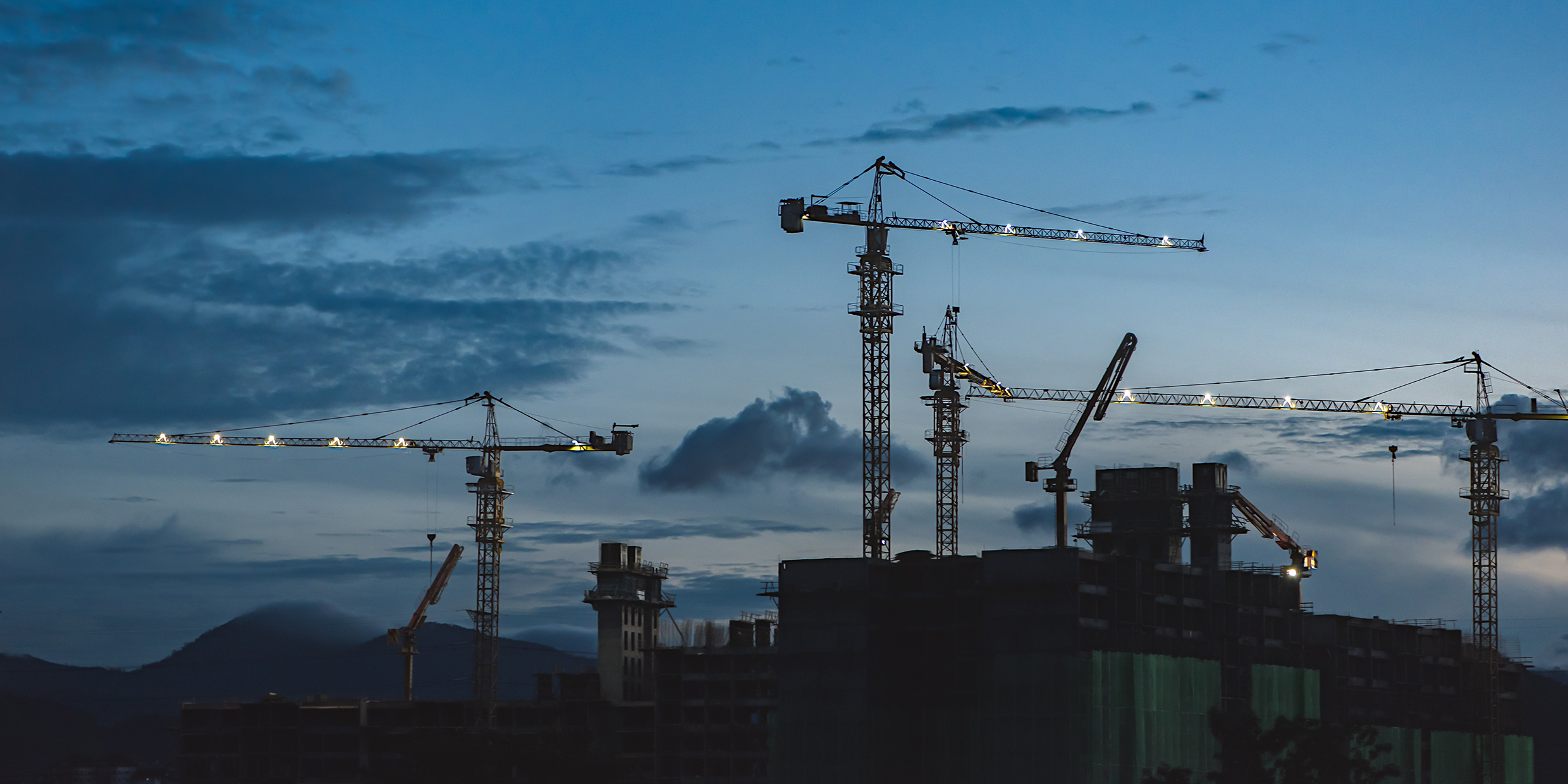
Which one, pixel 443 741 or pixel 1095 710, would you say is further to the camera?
pixel 1095 710

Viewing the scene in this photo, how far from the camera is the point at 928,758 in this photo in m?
148

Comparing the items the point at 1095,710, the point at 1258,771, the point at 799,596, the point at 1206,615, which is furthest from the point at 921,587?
the point at 1258,771

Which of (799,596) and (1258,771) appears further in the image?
(799,596)

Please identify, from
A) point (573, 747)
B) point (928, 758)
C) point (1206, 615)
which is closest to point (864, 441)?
point (1206, 615)

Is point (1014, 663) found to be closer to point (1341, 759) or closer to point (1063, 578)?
point (1063, 578)

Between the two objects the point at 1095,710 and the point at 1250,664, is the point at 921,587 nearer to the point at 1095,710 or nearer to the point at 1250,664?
the point at 1095,710

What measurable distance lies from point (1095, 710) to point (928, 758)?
591 inches

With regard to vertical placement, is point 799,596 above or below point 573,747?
above

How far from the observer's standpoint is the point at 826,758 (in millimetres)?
146125

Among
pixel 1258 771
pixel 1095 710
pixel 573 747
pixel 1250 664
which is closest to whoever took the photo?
pixel 1258 771

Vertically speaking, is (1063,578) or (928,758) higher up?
(1063,578)

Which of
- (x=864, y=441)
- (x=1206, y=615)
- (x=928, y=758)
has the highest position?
(x=864, y=441)

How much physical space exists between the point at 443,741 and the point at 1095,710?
154 ft

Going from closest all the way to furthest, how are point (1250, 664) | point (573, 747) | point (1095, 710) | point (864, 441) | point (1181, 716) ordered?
point (573, 747)
point (1095, 710)
point (1181, 716)
point (1250, 664)
point (864, 441)
